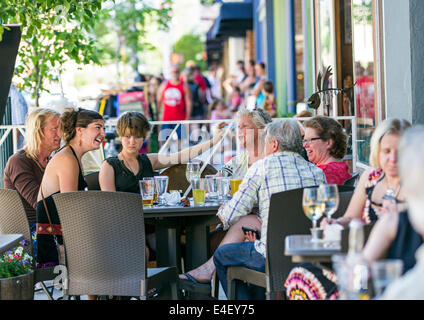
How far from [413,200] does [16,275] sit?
243 centimetres

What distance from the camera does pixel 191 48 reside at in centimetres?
4394

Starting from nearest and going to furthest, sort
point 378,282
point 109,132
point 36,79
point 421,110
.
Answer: point 378,282, point 421,110, point 36,79, point 109,132

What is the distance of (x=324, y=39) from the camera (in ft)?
29.2

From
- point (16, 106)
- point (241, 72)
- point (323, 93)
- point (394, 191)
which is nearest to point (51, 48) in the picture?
point (16, 106)

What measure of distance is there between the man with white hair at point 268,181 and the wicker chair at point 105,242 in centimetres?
55

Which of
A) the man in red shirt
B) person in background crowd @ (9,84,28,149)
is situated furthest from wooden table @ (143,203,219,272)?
the man in red shirt

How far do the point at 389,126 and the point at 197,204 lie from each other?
1.59m

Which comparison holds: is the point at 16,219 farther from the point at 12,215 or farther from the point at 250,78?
the point at 250,78

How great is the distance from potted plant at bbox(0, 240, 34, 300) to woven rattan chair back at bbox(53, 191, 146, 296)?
306mm

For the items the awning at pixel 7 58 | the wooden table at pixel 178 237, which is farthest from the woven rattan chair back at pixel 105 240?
the awning at pixel 7 58

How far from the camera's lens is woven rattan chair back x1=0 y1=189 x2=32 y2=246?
401 cm

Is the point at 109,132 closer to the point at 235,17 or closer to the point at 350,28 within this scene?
the point at 350,28

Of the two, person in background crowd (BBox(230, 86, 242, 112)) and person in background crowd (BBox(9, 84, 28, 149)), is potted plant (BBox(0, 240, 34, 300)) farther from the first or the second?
person in background crowd (BBox(230, 86, 242, 112))
